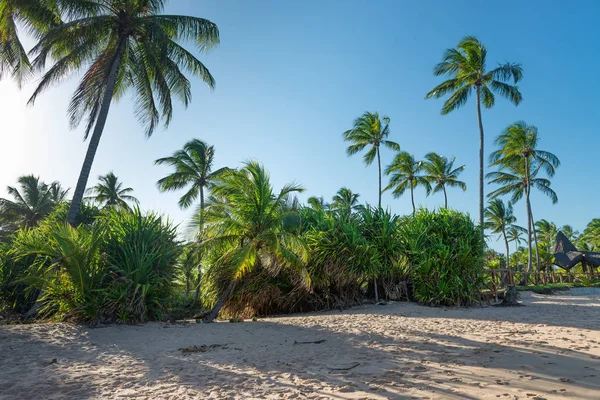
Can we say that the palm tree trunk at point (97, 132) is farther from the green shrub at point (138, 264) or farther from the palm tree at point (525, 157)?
the palm tree at point (525, 157)

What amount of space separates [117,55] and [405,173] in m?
29.1

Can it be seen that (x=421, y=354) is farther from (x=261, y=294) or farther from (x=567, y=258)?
(x=567, y=258)

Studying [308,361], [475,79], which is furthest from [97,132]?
[475,79]

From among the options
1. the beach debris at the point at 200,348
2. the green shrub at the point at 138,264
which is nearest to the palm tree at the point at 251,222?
the green shrub at the point at 138,264

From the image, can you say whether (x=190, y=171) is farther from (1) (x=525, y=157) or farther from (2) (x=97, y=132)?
(1) (x=525, y=157)

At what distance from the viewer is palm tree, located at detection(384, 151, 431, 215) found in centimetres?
3541

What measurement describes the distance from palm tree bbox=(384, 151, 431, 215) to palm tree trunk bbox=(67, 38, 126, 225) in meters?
27.3

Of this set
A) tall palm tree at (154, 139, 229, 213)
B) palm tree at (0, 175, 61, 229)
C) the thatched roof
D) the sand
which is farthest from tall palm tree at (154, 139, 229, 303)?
the thatched roof

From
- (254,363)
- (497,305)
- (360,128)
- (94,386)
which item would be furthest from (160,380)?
(360,128)

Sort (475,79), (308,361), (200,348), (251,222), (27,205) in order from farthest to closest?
(27,205) < (475,79) < (251,222) < (200,348) < (308,361)

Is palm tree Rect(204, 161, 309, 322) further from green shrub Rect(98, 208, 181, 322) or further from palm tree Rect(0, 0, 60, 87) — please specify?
palm tree Rect(0, 0, 60, 87)

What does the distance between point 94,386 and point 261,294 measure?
8916 mm

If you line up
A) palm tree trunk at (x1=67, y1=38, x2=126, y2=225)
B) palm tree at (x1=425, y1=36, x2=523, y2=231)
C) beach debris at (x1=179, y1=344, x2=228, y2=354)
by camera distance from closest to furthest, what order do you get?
beach debris at (x1=179, y1=344, x2=228, y2=354) < palm tree trunk at (x1=67, y1=38, x2=126, y2=225) < palm tree at (x1=425, y1=36, x2=523, y2=231)

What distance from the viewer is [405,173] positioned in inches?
1421
